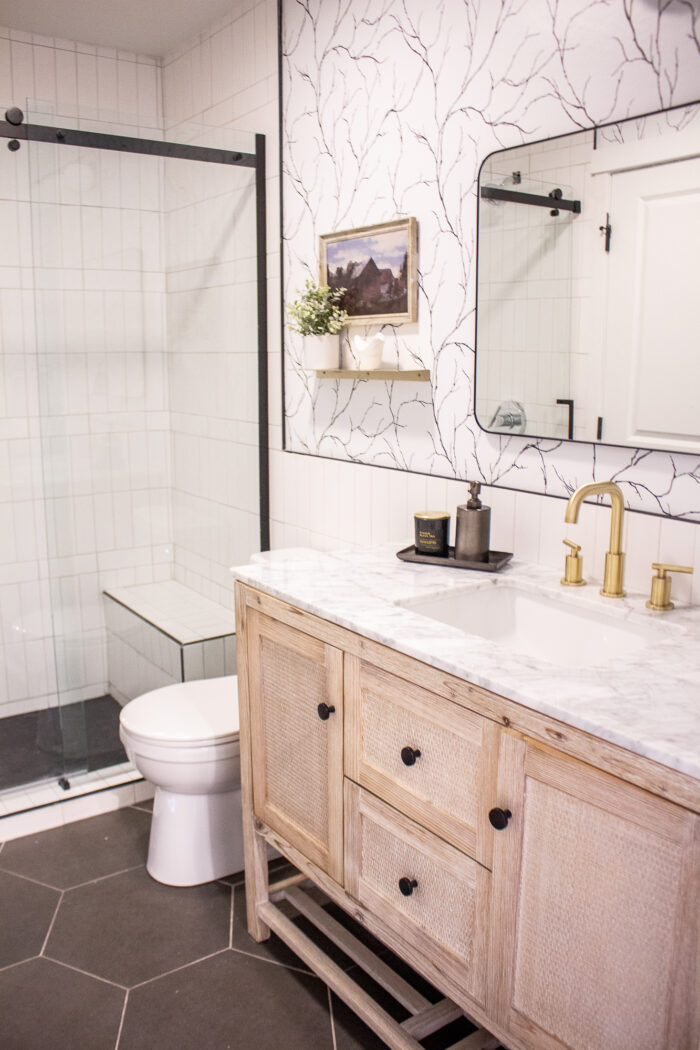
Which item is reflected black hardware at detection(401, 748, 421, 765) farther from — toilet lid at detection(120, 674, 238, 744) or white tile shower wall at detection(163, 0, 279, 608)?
white tile shower wall at detection(163, 0, 279, 608)

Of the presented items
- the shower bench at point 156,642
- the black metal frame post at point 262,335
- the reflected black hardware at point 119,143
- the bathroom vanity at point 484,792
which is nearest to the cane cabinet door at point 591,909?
the bathroom vanity at point 484,792

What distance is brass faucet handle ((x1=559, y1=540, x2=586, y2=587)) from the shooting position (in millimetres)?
1727

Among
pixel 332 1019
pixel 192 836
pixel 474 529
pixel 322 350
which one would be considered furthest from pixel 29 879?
pixel 322 350

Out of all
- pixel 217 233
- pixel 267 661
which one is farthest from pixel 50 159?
pixel 267 661

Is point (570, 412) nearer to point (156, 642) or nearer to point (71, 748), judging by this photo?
point (156, 642)

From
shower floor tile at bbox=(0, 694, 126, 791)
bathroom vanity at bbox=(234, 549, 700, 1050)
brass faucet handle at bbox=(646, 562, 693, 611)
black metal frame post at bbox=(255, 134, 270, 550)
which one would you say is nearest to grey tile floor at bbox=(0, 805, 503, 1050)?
bathroom vanity at bbox=(234, 549, 700, 1050)

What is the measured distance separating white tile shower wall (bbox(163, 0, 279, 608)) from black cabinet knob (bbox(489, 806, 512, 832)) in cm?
175

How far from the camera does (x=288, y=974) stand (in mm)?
1967

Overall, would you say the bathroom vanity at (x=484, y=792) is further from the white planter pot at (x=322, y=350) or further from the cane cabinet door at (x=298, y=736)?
the white planter pot at (x=322, y=350)

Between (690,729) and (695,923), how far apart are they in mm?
222

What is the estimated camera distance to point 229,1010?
185 centimetres

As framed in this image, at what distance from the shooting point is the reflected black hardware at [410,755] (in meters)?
1.45

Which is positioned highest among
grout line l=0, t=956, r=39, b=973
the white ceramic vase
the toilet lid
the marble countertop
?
the white ceramic vase

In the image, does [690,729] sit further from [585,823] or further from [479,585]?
[479,585]
